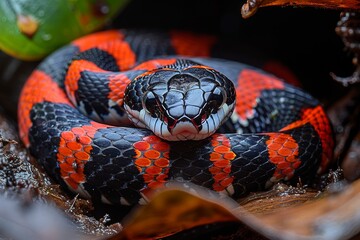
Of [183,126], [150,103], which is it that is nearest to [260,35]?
[150,103]

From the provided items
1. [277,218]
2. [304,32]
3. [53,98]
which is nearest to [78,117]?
[53,98]

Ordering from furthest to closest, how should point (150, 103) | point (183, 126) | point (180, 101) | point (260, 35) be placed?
point (260, 35), point (150, 103), point (180, 101), point (183, 126)

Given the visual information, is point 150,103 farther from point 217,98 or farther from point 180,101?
point 217,98

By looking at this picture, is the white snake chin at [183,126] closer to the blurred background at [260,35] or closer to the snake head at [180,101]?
the snake head at [180,101]

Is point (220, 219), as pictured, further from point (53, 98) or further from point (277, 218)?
point (53, 98)

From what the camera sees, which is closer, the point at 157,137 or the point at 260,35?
the point at 157,137

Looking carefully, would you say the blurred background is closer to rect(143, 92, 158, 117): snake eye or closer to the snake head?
the snake head
